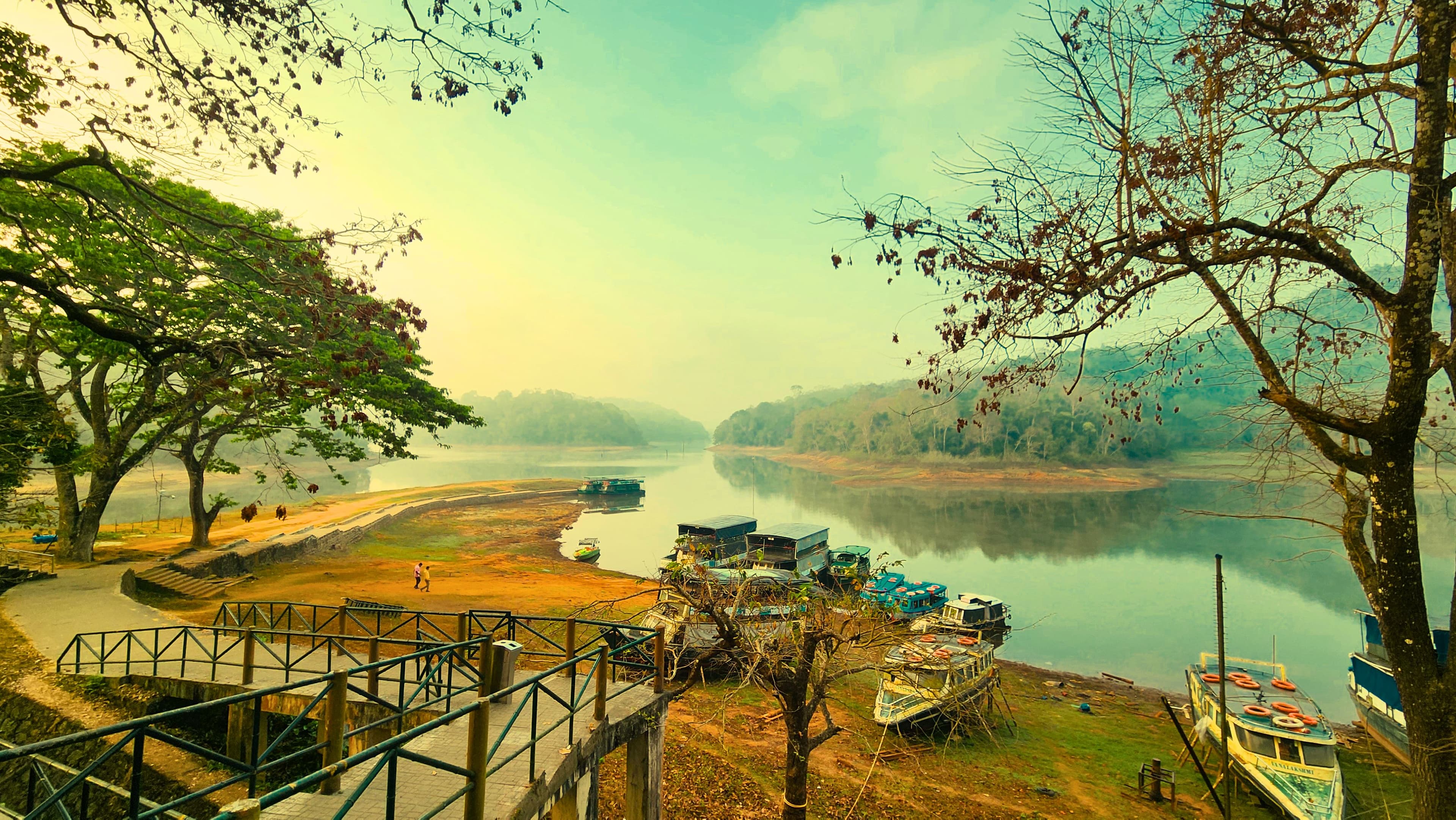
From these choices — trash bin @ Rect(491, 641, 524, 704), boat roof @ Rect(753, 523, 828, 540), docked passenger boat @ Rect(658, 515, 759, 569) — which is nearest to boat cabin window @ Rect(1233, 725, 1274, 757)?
trash bin @ Rect(491, 641, 524, 704)

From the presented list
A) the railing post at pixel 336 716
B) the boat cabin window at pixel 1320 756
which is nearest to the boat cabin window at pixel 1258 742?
the boat cabin window at pixel 1320 756

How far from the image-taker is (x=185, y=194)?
2073 cm

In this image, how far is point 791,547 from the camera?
30062 mm

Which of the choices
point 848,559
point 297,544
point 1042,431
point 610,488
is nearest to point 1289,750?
point 848,559

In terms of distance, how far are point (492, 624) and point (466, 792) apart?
48.3 ft

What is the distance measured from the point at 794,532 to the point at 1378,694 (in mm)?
21100

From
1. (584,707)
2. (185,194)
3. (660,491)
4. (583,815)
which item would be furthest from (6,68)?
(660,491)

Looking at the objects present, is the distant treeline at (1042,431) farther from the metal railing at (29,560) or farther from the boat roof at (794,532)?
the metal railing at (29,560)

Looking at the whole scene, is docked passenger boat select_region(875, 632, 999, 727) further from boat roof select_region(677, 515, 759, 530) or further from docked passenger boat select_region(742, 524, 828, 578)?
boat roof select_region(677, 515, 759, 530)

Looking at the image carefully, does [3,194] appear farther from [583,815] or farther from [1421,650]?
[1421,650]

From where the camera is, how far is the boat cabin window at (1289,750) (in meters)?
12.4

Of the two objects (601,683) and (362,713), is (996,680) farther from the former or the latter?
(362,713)

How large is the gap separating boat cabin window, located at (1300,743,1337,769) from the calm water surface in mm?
3626

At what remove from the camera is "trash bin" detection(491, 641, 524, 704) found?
759cm
